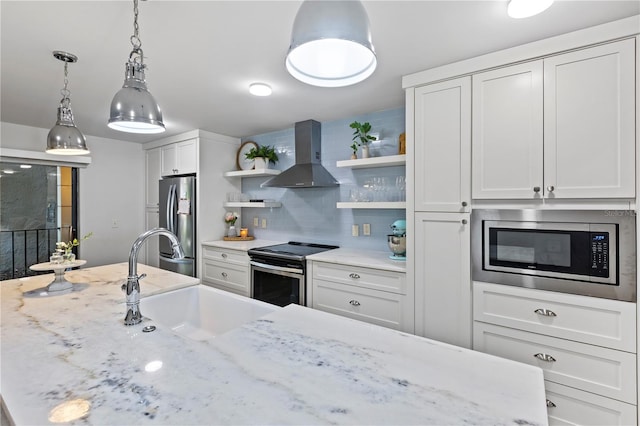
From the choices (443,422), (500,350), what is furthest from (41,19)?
(500,350)

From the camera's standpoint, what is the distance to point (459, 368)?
0.87 metres

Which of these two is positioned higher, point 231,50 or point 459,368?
point 231,50

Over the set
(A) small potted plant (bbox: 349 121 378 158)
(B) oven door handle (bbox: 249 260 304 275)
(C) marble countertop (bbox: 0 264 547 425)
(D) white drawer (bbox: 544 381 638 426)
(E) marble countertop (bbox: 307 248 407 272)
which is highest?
(A) small potted plant (bbox: 349 121 378 158)

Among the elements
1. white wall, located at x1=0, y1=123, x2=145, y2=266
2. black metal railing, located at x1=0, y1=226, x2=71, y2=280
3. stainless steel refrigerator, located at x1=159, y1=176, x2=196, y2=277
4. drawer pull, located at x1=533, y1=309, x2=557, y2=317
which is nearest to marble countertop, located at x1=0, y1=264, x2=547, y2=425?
drawer pull, located at x1=533, y1=309, x2=557, y2=317

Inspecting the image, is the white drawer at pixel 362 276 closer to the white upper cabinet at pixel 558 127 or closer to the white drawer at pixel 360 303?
the white drawer at pixel 360 303

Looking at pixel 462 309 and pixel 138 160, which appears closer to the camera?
pixel 462 309

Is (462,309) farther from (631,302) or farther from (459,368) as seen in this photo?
(459,368)

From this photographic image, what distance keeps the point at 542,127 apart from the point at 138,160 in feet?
16.0

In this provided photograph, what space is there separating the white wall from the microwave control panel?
199 inches

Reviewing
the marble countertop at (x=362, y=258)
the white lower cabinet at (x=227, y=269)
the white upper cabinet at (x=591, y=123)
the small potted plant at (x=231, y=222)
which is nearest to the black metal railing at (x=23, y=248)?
the white lower cabinet at (x=227, y=269)

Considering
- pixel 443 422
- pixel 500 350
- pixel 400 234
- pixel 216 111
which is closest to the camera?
pixel 443 422

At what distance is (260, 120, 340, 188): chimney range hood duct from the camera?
3.11 metres

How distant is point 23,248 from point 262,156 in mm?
2968

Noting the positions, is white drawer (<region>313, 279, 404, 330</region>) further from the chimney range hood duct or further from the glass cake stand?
the glass cake stand
